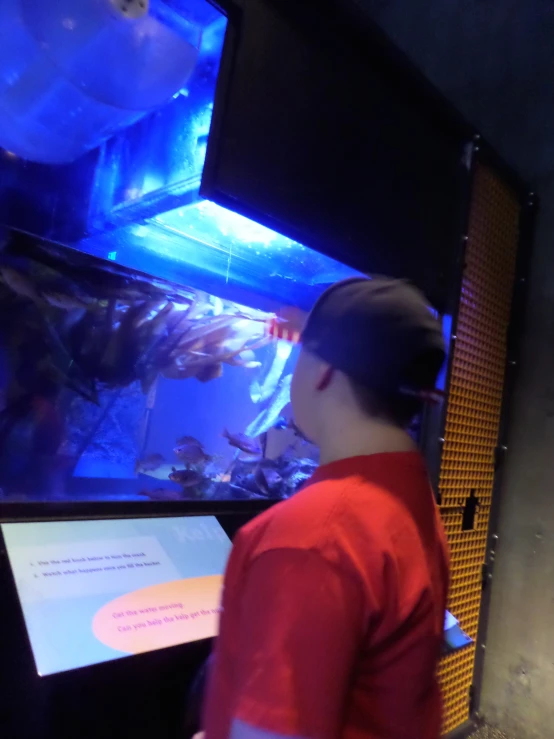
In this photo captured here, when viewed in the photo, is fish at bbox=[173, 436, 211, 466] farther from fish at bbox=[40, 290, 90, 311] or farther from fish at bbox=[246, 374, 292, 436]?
fish at bbox=[40, 290, 90, 311]

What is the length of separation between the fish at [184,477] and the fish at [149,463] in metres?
0.04

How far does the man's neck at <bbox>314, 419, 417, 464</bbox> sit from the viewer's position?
2.00 ft

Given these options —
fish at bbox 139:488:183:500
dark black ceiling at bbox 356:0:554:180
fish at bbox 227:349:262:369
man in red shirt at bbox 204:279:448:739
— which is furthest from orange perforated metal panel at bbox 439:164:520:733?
man in red shirt at bbox 204:279:448:739

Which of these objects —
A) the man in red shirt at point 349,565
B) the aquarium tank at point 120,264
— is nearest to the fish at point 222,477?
the aquarium tank at point 120,264

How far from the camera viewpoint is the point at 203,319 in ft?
4.04

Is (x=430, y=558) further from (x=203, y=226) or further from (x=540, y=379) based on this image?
(x=540, y=379)

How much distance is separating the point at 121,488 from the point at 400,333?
2.52 feet

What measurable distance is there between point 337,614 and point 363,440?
0.20 m

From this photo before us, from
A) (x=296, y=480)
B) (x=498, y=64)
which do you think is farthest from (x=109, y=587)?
(x=498, y=64)

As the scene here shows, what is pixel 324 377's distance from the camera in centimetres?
63

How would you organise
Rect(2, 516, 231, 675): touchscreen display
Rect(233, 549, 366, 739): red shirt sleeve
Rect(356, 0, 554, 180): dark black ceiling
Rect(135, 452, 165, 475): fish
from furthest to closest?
1. Rect(356, 0, 554, 180): dark black ceiling
2. Rect(135, 452, 165, 475): fish
3. Rect(2, 516, 231, 675): touchscreen display
4. Rect(233, 549, 366, 739): red shirt sleeve

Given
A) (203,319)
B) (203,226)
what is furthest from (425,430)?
(203,226)

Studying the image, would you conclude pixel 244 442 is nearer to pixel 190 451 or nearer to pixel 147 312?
pixel 190 451

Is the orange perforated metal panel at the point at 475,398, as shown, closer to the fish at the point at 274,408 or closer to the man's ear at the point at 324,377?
the fish at the point at 274,408
